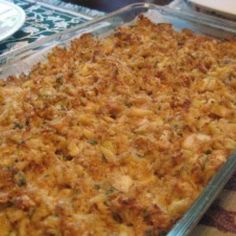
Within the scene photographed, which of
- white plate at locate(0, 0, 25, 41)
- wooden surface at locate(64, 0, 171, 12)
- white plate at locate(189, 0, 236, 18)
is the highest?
white plate at locate(189, 0, 236, 18)

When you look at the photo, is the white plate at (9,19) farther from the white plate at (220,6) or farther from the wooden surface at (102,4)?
the white plate at (220,6)

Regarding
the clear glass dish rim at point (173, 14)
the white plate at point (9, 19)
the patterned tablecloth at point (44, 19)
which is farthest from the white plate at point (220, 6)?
the white plate at point (9, 19)

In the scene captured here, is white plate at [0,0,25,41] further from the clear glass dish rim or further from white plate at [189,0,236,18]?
white plate at [189,0,236,18]

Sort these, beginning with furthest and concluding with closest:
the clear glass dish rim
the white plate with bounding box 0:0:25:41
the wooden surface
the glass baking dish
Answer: the wooden surface
the white plate with bounding box 0:0:25:41
the clear glass dish rim
the glass baking dish

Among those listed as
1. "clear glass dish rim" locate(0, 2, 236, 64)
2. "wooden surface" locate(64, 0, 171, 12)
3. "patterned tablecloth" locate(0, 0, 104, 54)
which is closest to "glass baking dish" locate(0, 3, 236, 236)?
"clear glass dish rim" locate(0, 2, 236, 64)

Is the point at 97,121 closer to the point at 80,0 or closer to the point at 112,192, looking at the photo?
the point at 112,192

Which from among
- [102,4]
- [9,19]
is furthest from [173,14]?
[9,19]
